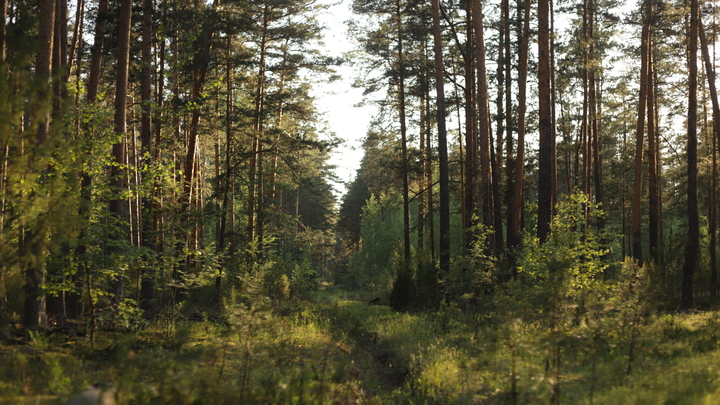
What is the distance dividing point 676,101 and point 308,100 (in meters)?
18.0

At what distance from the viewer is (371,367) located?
9.27 metres

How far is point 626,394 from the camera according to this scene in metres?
5.60

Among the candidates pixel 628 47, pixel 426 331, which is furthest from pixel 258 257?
pixel 628 47

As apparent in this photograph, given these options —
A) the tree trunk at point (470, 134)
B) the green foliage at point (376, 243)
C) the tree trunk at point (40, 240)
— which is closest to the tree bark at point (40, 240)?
the tree trunk at point (40, 240)

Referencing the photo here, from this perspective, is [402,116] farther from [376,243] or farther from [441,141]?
[376,243]

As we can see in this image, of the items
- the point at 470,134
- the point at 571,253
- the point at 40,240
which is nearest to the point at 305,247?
the point at 470,134

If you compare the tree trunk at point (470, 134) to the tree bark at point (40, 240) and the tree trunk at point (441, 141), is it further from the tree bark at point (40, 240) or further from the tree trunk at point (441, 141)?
the tree bark at point (40, 240)

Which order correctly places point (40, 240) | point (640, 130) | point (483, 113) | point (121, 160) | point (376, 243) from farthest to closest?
point (376, 243) → point (640, 130) → point (483, 113) → point (121, 160) → point (40, 240)

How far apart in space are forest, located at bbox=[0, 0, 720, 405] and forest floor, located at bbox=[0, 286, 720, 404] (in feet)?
0.18

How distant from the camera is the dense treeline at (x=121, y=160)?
618 centimetres

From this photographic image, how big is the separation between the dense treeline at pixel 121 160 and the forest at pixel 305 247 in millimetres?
72

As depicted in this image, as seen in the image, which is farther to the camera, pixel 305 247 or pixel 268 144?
pixel 305 247

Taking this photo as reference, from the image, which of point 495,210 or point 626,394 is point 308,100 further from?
point 626,394

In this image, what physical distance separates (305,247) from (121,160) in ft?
47.8
